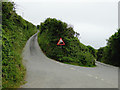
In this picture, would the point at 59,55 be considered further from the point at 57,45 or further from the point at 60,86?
the point at 60,86

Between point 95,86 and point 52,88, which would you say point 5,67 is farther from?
point 95,86

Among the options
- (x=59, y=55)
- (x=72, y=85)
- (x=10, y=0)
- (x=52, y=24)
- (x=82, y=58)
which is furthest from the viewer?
(x=52, y=24)

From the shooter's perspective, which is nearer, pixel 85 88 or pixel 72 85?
pixel 85 88

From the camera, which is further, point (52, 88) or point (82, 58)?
→ point (82, 58)

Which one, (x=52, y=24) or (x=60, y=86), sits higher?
(x=52, y=24)

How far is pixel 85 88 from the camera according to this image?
5270 mm

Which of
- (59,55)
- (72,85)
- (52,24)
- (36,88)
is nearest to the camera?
(36,88)

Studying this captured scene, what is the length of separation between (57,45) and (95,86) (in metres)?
11.6

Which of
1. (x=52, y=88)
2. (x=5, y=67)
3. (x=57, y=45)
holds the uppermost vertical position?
(x=57, y=45)

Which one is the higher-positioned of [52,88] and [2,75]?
[2,75]

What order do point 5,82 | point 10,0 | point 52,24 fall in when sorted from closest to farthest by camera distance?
point 5,82 → point 10,0 → point 52,24

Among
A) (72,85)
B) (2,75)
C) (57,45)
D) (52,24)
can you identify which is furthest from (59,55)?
(2,75)

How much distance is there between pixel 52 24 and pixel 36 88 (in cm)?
1420

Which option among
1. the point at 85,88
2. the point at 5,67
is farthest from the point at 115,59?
the point at 5,67
